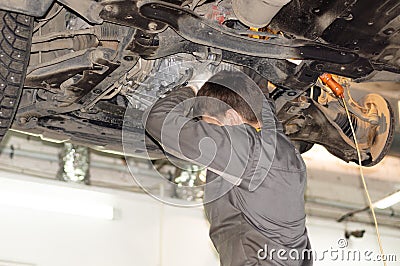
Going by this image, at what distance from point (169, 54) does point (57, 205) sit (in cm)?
408

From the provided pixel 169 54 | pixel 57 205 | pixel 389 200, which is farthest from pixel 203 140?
pixel 389 200

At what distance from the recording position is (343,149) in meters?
4.34

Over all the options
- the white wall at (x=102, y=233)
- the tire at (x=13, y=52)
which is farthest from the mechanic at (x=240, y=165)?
the white wall at (x=102, y=233)

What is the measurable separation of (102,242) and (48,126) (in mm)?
3340

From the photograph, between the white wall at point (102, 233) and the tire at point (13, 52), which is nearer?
the tire at point (13, 52)

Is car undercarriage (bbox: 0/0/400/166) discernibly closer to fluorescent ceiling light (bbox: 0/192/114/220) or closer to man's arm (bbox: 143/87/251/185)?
man's arm (bbox: 143/87/251/185)

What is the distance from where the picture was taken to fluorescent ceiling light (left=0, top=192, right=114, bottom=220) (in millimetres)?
6738

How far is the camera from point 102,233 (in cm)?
704

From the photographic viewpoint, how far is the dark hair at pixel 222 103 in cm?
328

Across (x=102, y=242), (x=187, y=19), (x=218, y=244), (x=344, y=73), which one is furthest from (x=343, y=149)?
(x=102, y=242)

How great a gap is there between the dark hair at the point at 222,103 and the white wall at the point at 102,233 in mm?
3878

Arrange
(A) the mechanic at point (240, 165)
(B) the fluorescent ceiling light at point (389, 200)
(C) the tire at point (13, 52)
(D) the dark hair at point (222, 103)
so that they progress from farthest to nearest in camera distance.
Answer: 1. (B) the fluorescent ceiling light at point (389, 200)
2. (D) the dark hair at point (222, 103)
3. (A) the mechanic at point (240, 165)
4. (C) the tire at point (13, 52)

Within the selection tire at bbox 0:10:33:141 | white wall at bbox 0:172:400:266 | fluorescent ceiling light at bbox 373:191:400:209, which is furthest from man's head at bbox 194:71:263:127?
fluorescent ceiling light at bbox 373:191:400:209

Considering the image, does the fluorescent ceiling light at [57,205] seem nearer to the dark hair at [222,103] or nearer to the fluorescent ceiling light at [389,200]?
the fluorescent ceiling light at [389,200]
